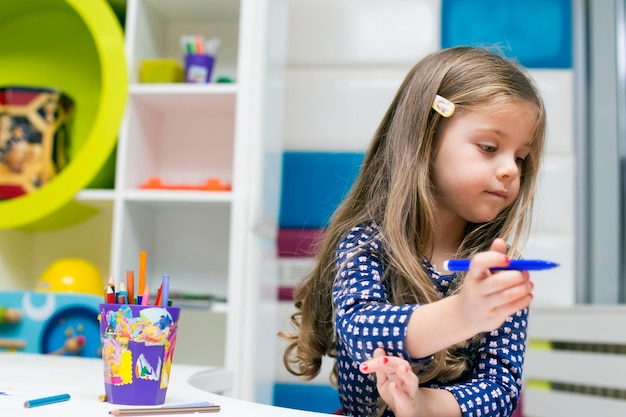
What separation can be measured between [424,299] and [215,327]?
44.3 inches

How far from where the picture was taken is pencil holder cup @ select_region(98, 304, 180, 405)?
752 mm

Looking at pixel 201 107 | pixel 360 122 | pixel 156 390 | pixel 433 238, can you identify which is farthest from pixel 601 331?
pixel 156 390

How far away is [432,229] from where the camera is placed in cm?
92

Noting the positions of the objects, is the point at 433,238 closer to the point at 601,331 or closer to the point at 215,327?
the point at 601,331

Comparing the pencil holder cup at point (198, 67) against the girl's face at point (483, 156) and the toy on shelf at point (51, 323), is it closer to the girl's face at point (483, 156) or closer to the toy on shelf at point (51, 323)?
the toy on shelf at point (51, 323)

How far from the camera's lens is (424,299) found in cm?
84

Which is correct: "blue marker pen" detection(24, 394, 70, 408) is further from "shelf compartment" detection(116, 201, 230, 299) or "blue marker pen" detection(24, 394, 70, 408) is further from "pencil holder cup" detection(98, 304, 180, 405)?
"shelf compartment" detection(116, 201, 230, 299)

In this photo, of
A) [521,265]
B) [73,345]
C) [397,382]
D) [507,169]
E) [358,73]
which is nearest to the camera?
[521,265]

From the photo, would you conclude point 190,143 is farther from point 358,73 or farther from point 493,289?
point 493,289

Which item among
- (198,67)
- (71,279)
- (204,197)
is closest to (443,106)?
(204,197)

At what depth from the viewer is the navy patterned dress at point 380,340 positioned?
0.73 meters

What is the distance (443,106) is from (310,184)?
3.55ft

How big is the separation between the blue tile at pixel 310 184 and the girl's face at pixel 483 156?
1.04 meters

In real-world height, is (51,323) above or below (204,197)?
below
